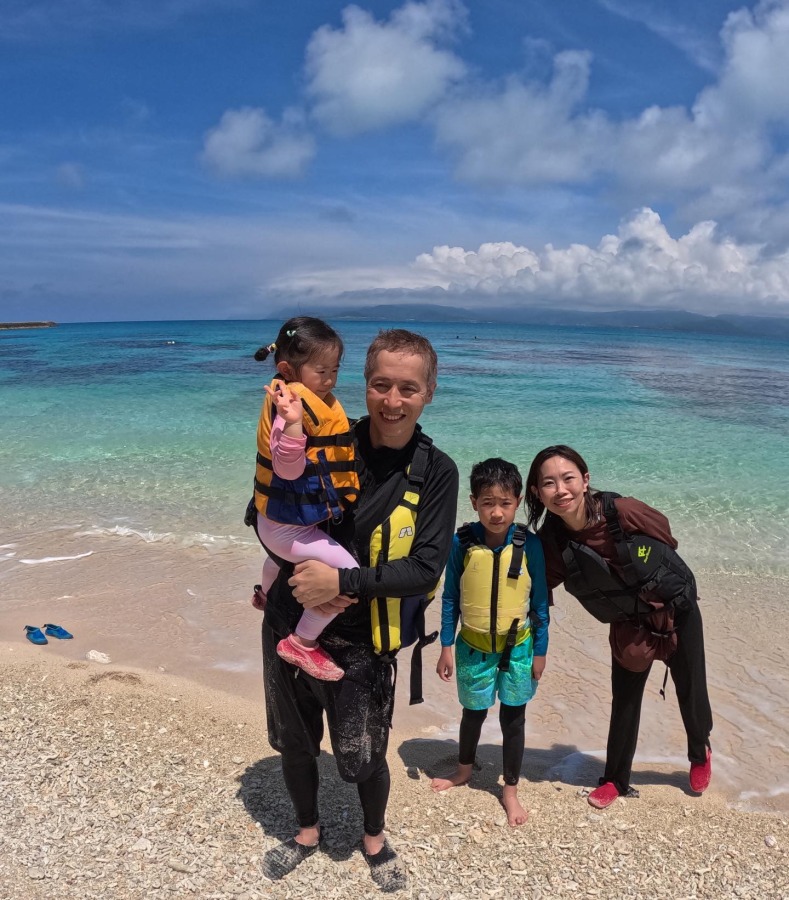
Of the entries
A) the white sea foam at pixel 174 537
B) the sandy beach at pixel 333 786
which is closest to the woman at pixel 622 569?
the sandy beach at pixel 333 786

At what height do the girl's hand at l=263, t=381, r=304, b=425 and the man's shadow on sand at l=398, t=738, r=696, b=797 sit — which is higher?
the girl's hand at l=263, t=381, r=304, b=425

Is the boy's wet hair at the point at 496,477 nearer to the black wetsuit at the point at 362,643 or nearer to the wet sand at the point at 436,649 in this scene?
the black wetsuit at the point at 362,643

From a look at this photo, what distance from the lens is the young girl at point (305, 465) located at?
2289 millimetres

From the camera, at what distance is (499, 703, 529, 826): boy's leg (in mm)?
3271

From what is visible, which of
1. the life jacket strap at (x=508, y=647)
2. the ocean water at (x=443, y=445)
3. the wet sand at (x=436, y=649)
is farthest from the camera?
the ocean water at (x=443, y=445)

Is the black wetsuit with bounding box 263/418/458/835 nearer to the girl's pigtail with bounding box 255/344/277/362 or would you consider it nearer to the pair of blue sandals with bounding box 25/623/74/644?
the girl's pigtail with bounding box 255/344/277/362

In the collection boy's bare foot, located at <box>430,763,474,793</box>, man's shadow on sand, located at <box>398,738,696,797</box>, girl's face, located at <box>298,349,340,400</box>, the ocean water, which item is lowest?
man's shadow on sand, located at <box>398,738,696,797</box>

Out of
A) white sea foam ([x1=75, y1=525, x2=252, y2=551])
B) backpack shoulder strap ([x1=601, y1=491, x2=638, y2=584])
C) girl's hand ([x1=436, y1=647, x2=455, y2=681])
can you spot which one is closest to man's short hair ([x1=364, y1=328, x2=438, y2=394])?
backpack shoulder strap ([x1=601, y1=491, x2=638, y2=584])

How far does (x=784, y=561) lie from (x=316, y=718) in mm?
6640

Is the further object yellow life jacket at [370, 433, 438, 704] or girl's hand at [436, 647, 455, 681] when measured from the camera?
girl's hand at [436, 647, 455, 681]

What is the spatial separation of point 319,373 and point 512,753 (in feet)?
7.16

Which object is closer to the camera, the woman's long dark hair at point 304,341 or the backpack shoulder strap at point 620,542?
the woman's long dark hair at point 304,341

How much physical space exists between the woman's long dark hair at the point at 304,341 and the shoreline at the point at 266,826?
7.22 feet

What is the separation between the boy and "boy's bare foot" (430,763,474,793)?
27 centimetres
